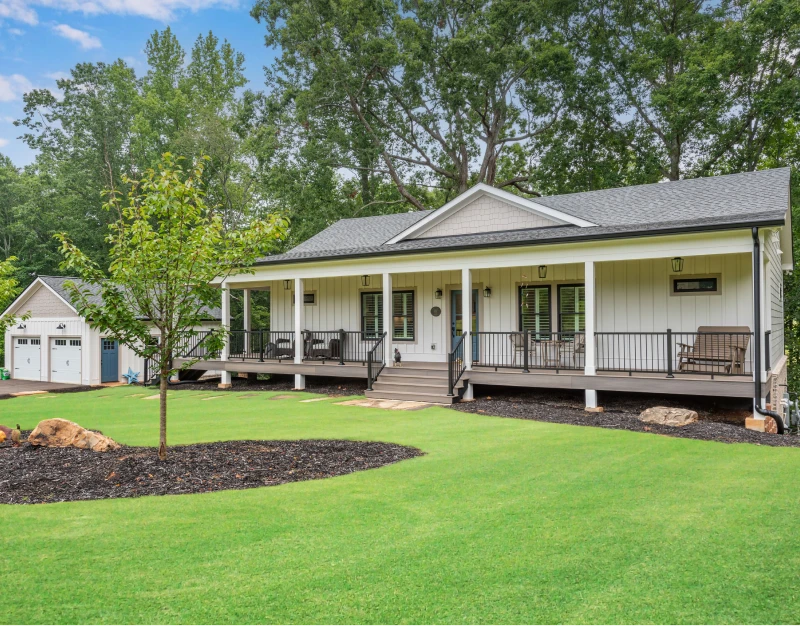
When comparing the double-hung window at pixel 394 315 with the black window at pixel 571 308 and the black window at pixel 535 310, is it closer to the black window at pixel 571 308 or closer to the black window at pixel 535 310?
the black window at pixel 535 310

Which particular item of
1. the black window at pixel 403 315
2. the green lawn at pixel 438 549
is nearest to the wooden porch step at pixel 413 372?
the black window at pixel 403 315

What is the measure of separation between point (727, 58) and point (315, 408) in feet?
61.5

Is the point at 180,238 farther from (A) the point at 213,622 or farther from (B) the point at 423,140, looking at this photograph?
(B) the point at 423,140

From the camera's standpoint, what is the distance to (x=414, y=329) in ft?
51.6

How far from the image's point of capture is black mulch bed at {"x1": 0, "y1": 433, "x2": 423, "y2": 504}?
5.42m

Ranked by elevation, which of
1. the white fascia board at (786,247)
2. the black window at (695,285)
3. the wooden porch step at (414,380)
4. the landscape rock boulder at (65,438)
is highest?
the white fascia board at (786,247)

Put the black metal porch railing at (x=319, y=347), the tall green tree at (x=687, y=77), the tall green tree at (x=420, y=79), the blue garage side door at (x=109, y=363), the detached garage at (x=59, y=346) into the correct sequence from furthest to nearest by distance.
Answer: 1. the tall green tree at (x=420, y=79)
2. the tall green tree at (x=687, y=77)
3. the blue garage side door at (x=109, y=363)
4. the detached garage at (x=59, y=346)
5. the black metal porch railing at (x=319, y=347)

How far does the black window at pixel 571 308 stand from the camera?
13453mm

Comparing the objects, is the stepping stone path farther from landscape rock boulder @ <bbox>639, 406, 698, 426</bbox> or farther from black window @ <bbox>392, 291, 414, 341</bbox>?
landscape rock boulder @ <bbox>639, 406, 698, 426</bbox>

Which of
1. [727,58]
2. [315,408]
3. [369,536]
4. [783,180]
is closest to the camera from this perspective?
[369,536]

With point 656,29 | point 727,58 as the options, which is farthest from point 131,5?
point 727,58

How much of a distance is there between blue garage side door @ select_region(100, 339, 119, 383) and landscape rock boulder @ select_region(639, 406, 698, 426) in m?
17.7

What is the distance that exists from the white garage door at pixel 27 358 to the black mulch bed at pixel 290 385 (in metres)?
8.28

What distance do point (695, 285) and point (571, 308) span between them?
2608 mm
